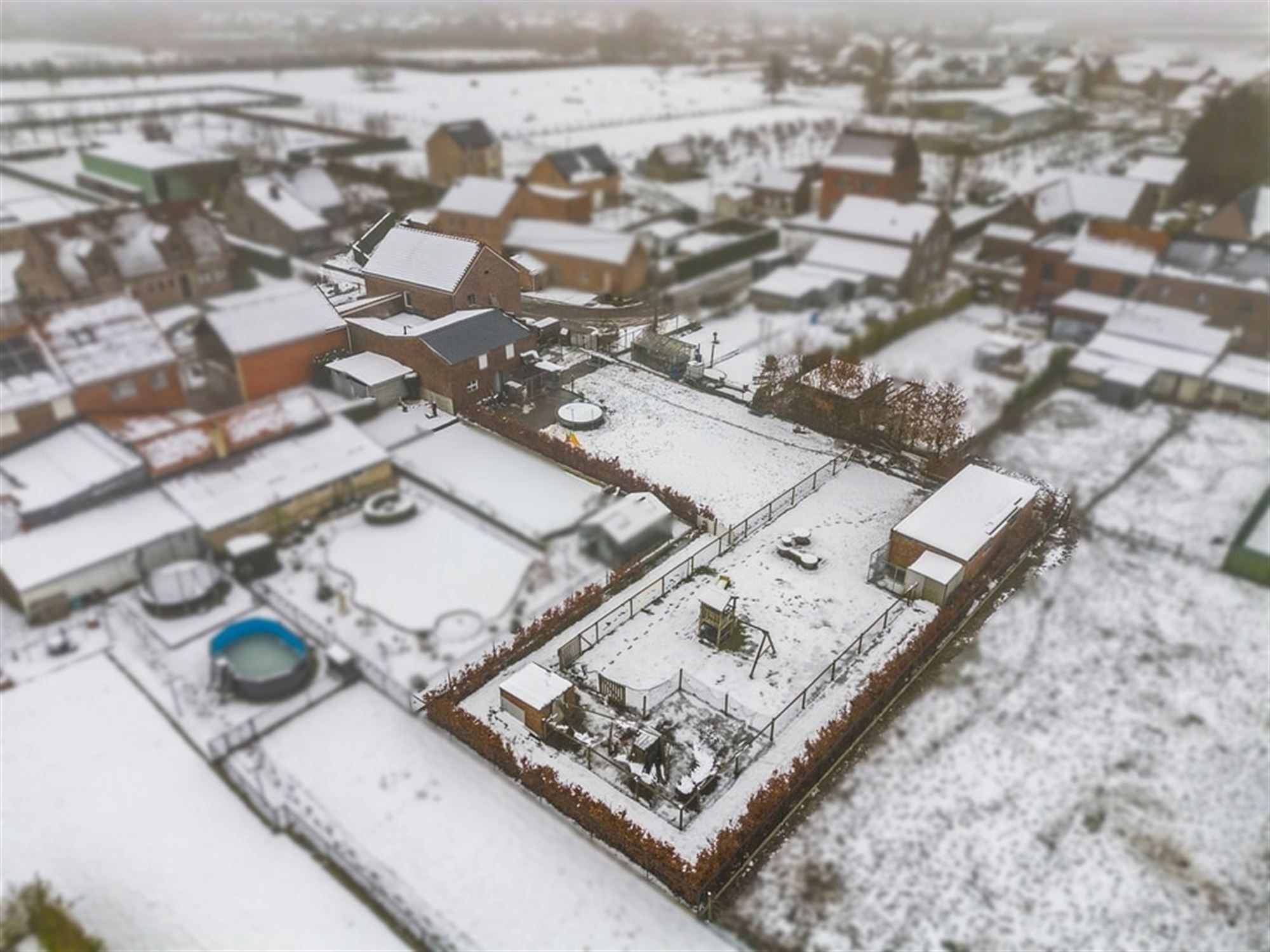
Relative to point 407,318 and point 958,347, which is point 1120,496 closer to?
point 958,347

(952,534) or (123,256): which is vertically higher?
(952,534)

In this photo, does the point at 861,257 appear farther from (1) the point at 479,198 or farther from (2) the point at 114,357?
(2) the point at 114,357

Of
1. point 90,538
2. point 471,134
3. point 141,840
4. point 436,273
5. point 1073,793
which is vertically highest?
point 436,273

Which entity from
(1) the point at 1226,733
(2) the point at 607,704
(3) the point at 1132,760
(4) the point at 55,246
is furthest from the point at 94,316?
(1) the point at 1226,733

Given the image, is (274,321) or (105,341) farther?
(105,341)

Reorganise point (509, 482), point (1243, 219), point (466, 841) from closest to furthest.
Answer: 1. point (509, 482)
2. point (466, 841)
3. point (1243, 219)

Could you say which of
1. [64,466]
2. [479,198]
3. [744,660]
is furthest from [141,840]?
[479,198]

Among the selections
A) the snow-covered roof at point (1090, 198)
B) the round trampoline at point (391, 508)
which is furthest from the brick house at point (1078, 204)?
the round trampoline at point (391, 508)
